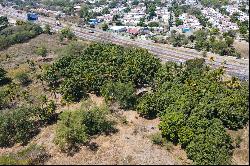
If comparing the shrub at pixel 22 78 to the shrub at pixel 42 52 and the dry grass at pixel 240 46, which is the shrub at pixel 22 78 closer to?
Result: the shrub at pixel 42 52

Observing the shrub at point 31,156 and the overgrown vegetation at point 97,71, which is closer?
the shrub at point 31,156

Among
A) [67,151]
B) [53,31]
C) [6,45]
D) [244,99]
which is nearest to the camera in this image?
[67,151]

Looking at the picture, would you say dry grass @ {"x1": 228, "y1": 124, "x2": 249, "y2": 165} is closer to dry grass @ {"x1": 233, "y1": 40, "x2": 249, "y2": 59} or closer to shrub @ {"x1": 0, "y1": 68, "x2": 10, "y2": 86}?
dry grass @ {"x1": 233, "y1": 40, "x2": 249, "y2": 59}

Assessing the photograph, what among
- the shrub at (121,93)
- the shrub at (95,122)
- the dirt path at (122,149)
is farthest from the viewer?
the shrub at (121,93)

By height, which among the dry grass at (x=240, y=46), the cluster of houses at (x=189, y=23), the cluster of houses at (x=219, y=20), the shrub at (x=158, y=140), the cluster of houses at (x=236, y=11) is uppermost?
the dry grass at (x=240, y=46)

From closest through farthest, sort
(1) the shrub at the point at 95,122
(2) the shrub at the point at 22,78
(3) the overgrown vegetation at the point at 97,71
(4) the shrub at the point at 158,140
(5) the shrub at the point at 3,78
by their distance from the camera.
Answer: (4) the shrub at the point at 158,140 < (1) the shrub at the point at 95,122 < (3) the overgrown vegetation at the point at 97,71 < (2) the shrub at the point at 22,78 < (5) the shrub at the point at 3,78

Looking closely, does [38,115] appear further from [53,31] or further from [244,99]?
[53,31]

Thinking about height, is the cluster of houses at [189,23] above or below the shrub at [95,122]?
below

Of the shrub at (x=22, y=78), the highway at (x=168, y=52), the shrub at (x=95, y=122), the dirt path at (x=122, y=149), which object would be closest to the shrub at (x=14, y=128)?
the dirt path at (x=122, y=149)

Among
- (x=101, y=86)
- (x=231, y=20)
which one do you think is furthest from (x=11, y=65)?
(x=231, y=20)
